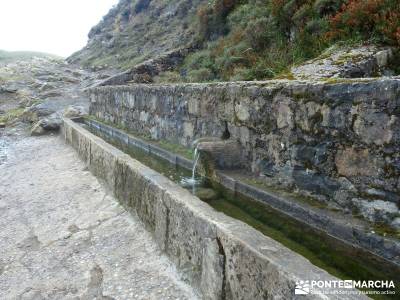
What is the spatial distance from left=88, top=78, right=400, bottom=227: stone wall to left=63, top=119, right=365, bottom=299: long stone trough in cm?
97

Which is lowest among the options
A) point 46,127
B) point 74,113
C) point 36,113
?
point 46,127

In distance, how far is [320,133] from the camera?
340 centimetres

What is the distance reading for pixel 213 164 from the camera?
466cm

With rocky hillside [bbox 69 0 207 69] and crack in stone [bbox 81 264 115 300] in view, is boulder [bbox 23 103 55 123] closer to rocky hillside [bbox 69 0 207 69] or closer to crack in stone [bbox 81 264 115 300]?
rocky hillside [bbox 69 0 207 69]

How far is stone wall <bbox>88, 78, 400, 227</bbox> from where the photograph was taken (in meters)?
2.82

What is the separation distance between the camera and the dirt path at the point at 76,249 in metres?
3.23

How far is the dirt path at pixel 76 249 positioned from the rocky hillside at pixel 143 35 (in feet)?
41.2

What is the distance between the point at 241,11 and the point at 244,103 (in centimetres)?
746

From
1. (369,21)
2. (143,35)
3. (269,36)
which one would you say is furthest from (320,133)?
(143,35)

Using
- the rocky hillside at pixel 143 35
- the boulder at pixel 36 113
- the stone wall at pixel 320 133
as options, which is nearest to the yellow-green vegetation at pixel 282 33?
the stone wall at pixel 320 133

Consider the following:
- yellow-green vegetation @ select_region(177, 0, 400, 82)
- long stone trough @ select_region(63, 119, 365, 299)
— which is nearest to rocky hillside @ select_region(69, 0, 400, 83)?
yellow-green vegetation @ select_region(177, 0, 400, 82)

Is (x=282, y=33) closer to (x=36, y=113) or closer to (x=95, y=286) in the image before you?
(x=95, y=286)

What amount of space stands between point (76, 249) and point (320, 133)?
259 cm

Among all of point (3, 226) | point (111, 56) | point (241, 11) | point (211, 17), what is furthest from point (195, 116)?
point (111, 56)
